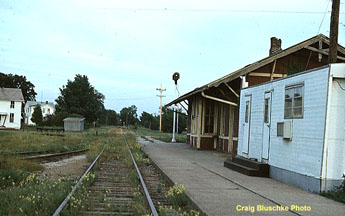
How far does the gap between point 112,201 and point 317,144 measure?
4766 millimetres

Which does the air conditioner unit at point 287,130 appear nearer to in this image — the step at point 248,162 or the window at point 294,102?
the window at point 294,102

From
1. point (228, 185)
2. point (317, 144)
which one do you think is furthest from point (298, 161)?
point (228, 185)

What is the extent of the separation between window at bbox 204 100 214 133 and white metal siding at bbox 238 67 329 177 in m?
10.1

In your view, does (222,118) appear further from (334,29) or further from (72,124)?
(72,124)

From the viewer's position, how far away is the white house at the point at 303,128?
8.03 meters

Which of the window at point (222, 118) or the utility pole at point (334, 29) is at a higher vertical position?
the utility pole at point (334, 29)

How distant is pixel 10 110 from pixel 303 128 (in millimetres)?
53664

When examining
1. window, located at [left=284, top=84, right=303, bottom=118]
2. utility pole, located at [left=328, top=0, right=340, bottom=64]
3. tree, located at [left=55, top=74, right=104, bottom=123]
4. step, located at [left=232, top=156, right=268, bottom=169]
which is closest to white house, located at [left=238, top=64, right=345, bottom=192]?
window, located at [left=284, top=84, right=303, bottom=118]

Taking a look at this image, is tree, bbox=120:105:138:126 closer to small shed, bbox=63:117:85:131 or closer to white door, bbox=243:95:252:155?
small shed, bbox=63:117:85:131

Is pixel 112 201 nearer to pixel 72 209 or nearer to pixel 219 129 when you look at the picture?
pixel 72 209

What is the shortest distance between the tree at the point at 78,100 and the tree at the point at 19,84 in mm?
12803

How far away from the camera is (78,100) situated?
246 feet

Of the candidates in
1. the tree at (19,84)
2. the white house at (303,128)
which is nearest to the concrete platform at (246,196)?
the white house at (303,128)

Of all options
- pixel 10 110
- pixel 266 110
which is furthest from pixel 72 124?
pixel 266 110
